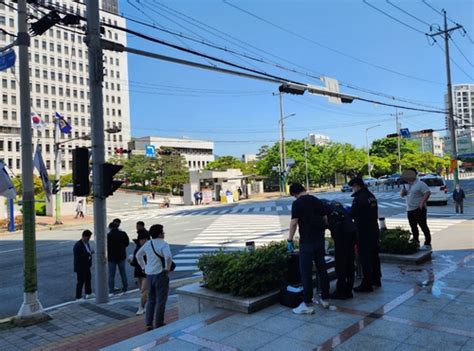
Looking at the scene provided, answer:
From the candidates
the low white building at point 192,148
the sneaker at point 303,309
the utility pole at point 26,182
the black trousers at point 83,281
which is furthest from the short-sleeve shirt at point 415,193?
the low white building at point 192,148

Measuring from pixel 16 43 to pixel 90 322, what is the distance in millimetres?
5909

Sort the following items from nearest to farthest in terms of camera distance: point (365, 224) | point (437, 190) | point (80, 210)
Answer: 1. point (365, 224)
2. point (437, 190)
3. point (80, 210)

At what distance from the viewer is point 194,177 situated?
53.7 m

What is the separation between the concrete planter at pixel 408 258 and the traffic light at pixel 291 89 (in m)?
6.18

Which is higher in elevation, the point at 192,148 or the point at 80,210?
the point at 192,148

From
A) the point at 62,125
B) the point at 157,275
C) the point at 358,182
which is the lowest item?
→ the point at 157,275

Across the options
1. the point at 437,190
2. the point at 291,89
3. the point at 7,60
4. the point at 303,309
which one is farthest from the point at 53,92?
the point at 303,309

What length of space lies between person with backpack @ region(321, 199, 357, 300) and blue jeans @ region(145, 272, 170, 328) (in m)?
2.60

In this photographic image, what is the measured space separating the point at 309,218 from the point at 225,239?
12181 mm

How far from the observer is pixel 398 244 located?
8.64m

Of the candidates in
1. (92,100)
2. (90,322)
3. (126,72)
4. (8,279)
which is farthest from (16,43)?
(126,72)

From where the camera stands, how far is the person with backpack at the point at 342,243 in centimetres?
579

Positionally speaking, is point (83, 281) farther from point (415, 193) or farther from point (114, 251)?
point (415, 193)

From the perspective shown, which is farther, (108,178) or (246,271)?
(108,178)
